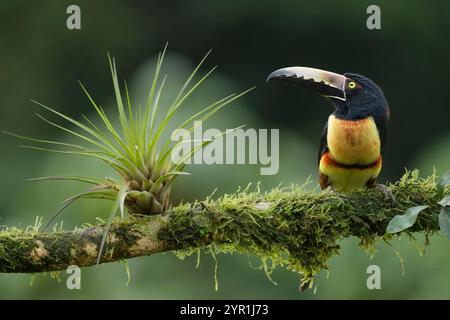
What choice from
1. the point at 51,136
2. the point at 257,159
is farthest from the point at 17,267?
the point at 51,136

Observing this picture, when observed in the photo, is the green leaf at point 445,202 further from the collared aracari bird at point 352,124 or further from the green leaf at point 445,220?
the collared aracari bird at point 352,124

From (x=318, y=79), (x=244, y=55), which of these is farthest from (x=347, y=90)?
(x=244, y=55)

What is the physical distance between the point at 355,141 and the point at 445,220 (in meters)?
1.04

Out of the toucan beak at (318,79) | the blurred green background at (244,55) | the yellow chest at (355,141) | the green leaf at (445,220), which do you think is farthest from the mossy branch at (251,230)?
the blurred green background at (244,55)

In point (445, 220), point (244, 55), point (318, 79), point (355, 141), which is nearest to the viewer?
point (445, 220)

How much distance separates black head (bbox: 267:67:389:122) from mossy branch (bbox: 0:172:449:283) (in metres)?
0.72

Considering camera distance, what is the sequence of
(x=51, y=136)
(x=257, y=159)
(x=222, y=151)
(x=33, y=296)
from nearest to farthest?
(x=222, y=151) → (x=33, y=296) → (x=257, y=159) → (x=51, y=136)

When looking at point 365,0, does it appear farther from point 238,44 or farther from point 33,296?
point 33,296

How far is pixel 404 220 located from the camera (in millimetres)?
4051

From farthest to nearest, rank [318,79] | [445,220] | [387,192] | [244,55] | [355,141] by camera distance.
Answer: [244,55] → [318,79] → [355,141] → [387,192] → [445,220]

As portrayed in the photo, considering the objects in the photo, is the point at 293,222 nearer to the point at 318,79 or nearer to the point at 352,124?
the point at 352,124

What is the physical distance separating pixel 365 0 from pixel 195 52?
7.31ft

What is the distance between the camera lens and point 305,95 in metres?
12.1

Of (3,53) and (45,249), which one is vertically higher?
(3,53)
